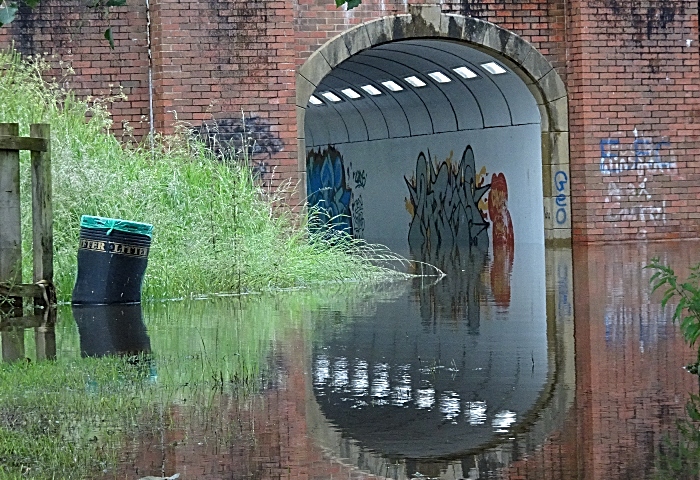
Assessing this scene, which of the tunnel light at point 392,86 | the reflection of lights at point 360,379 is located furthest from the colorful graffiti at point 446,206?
the reflection of lights at point 360,379

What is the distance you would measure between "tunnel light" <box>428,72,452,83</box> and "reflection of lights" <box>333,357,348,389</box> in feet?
54.3

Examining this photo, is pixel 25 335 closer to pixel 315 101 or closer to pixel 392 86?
pixel 392 86

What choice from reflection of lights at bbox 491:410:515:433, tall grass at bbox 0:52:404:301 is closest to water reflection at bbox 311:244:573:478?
reflection of lights at bbox 491:410:515:433

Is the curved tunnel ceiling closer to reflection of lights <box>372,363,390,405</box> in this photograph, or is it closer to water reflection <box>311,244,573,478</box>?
water reflection <box>311,244,573,478</box>

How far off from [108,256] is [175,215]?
73.1 inches

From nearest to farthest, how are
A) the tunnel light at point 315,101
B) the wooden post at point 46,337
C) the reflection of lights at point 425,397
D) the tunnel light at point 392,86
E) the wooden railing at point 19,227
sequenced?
1. the reflection of lights at point 425,397
2. the wooden post at point 46,337
3. the wooden railing at point 19,227
4. the tunnel light at point 392,86
5. the tunnel light at point 315,101

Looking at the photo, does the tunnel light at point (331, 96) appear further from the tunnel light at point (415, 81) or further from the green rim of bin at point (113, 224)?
the green rim of bin at point (113, 224)

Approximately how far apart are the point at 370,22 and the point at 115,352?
1247 cm

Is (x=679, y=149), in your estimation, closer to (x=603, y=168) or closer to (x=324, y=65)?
(x=603, y=168)

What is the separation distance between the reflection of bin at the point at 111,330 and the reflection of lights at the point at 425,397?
2.38 m

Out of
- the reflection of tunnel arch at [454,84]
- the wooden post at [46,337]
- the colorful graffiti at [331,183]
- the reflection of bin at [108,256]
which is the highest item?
the reflection of tunnel arch at [454,84]

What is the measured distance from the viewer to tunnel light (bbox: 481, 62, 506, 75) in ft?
73.0

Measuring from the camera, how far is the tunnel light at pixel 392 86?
26484 mm

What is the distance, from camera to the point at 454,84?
24.7 metres
